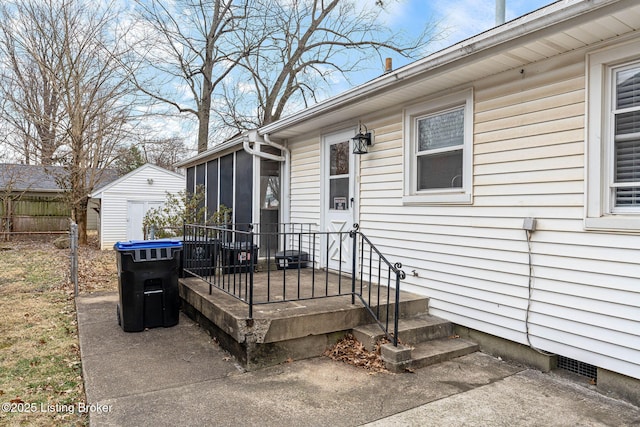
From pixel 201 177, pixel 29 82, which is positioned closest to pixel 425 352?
pixel 201 177

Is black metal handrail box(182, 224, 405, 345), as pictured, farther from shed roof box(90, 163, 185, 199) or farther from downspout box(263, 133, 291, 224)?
shed roof box(90, 163, 185, 199)

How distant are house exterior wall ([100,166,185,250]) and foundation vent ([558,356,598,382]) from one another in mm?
13375

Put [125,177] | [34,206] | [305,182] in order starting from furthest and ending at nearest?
[34,206], [125,177], [305,182]

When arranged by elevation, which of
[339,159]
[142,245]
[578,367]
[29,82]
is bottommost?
[578,367]

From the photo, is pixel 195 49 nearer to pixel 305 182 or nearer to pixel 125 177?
pixel 125 177

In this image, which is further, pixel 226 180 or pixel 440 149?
pixel 226 180

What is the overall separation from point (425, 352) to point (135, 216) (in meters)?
14.3

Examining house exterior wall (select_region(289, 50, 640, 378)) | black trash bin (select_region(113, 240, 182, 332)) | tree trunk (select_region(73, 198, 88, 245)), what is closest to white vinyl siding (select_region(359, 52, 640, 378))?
house exterior wall (select_region(289, 50, 640, 378))

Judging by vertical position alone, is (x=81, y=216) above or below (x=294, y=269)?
above

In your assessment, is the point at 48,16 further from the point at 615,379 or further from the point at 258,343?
the point at 615,379

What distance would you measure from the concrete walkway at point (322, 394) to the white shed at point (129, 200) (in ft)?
40.1

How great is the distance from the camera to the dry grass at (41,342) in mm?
2994

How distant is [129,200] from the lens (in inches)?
613

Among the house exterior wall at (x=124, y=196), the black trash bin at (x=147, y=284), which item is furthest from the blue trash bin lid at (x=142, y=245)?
the house exterior wall at (x=124, y=196)
